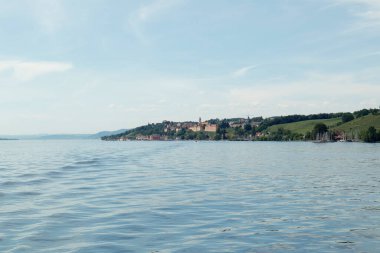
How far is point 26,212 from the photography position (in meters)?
26.3

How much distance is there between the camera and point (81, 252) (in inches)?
690

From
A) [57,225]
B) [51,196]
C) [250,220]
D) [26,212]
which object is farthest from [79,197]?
[250,220]

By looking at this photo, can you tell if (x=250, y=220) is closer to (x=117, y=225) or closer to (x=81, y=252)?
(x=117, y=225)

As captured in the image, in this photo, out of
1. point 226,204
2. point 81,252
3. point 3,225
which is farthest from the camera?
point 226,204

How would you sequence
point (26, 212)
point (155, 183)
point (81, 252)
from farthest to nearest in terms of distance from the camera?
point (155, 183), point (26, 212), point (81, 252)

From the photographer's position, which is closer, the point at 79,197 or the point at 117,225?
the point at 117,225

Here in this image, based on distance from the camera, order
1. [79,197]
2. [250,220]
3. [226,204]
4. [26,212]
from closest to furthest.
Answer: [250,220] → [26,212] → [226,204] → [79,197]

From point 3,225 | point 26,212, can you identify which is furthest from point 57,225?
point 26,212

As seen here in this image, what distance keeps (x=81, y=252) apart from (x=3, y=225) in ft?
22.7

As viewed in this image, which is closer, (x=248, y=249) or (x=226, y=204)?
(x=248, y=249)

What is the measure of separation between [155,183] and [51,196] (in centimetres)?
1231

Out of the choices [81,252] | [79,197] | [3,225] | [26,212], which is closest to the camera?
[81,252]

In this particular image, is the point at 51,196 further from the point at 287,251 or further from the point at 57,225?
the point at 287,251

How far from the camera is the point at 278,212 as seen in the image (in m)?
26.9
